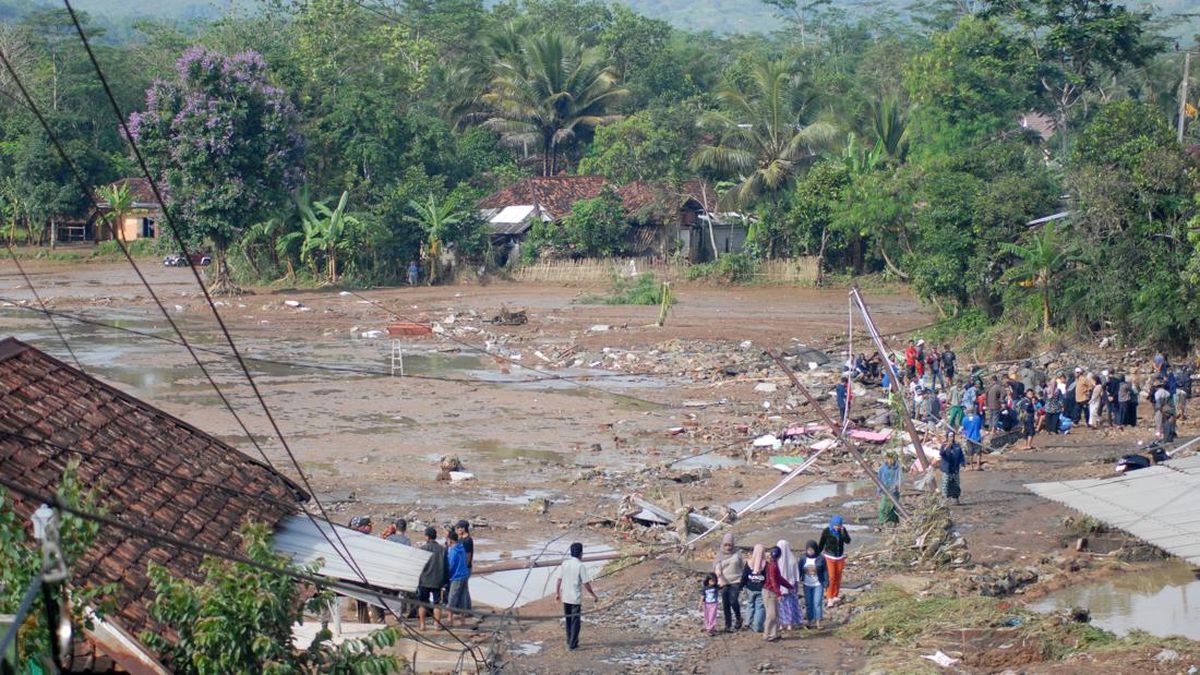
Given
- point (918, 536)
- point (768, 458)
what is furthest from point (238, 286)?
point (918, 536)

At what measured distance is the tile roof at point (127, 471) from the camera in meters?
8.59

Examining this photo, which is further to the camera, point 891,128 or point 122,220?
point 122,220

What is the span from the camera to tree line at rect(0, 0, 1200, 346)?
28641 mm

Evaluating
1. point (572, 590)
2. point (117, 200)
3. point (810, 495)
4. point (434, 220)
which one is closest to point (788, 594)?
point (572, 590)

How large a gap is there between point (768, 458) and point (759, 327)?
48.4 feet

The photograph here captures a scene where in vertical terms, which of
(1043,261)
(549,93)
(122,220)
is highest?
(549,93)

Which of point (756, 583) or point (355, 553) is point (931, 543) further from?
point (355, 553)

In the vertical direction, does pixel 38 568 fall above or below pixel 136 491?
above

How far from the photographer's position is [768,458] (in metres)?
21.1

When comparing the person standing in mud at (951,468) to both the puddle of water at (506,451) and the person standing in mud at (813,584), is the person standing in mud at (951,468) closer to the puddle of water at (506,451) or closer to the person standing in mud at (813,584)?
the person standing in mud at (813,584)

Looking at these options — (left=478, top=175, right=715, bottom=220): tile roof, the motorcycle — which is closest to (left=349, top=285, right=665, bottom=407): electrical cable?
the motorcycle

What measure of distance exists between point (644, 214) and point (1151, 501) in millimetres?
32562

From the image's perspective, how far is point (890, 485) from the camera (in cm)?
1686

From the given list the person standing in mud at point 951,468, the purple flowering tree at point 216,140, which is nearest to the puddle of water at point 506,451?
the person standing in mud at point 951,468
